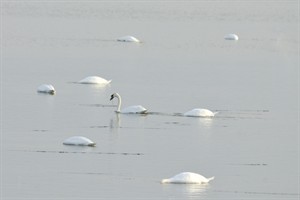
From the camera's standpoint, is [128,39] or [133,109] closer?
[133,109]

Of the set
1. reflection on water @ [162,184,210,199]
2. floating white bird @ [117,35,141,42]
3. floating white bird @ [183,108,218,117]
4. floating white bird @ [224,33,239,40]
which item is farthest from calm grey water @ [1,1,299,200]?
floating white bird @ [117,35,141,42]

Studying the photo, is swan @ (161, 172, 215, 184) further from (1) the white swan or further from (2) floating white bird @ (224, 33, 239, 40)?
(2) floating white bird @ (224, 33, 239, 40)

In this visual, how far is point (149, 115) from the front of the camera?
31.7 m

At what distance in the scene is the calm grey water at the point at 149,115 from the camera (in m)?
23.3

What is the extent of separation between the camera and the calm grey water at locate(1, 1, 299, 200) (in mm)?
23266

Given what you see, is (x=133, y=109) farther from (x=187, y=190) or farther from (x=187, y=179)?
(x=187, y=190)

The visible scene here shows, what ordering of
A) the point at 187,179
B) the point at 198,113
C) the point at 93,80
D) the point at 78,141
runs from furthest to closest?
the point at 93,80, the point at 198,113, the point at 78,141, the point at 187,179

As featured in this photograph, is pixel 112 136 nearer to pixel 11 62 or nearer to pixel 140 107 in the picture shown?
pixel 140 107

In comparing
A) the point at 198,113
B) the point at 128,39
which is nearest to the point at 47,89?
the point at 198,113

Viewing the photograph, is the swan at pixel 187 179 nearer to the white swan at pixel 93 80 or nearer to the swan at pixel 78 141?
the swan at pixel 78 141

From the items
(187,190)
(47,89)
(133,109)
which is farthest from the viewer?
(47,89)

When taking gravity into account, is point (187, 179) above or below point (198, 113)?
below

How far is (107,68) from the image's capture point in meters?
43.7

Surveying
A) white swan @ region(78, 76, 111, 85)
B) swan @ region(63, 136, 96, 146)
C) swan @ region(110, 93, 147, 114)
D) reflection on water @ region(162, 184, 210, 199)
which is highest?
white swan @ region(78, 76, 111, 85)
